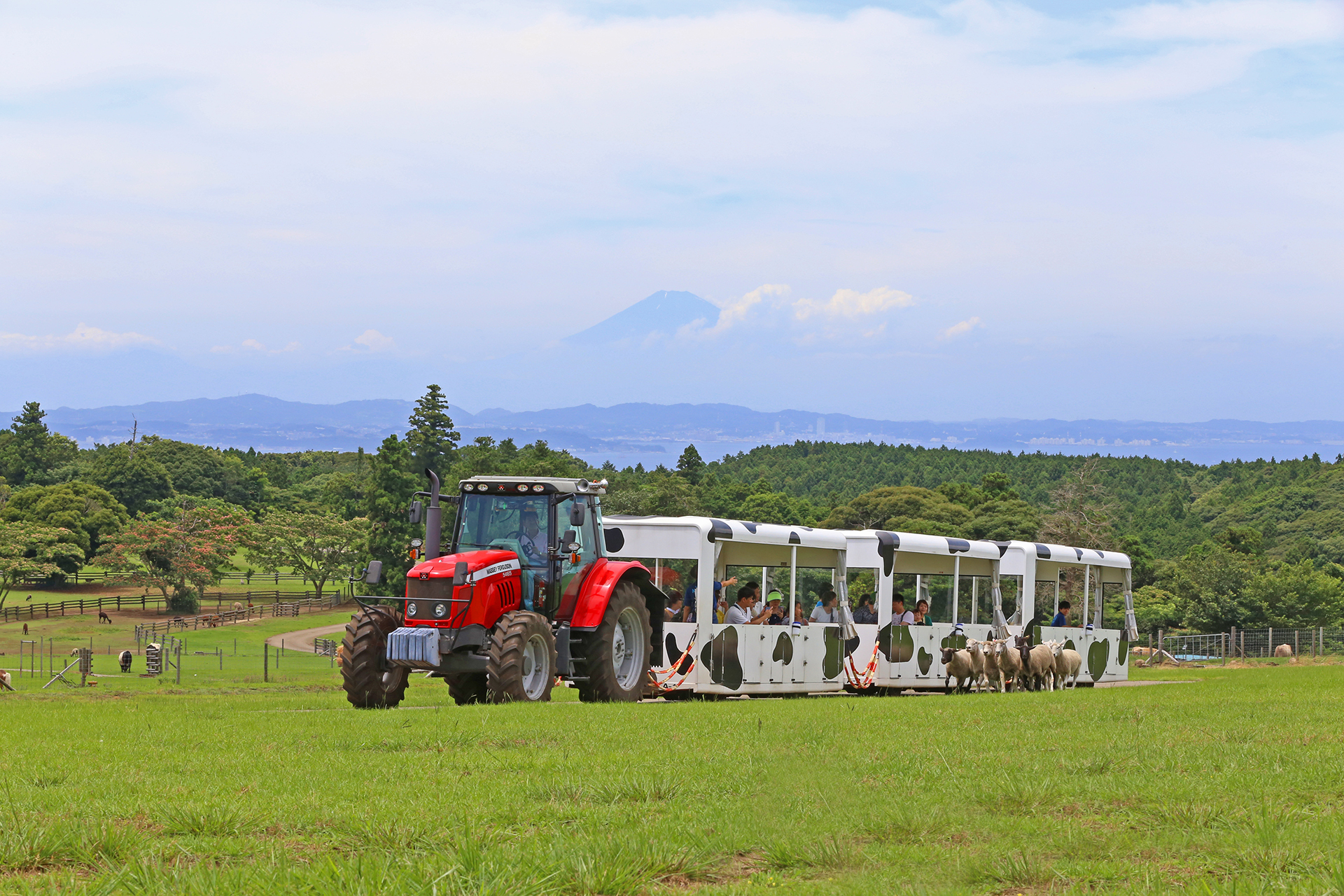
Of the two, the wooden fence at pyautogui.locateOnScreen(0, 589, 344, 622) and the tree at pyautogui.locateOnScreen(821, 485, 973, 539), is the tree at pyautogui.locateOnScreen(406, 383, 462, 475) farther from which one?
the tree at pyautogui.locateOnScreen(821, 485, 973, 539)

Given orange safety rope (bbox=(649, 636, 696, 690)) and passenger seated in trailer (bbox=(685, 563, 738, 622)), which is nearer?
orange safety rope (bbox=(649, 636, 696, 690))

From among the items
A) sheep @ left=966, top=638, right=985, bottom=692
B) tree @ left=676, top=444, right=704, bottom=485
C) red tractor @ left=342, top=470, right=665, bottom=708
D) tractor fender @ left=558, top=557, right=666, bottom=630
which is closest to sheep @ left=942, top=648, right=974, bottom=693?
sheep @ left=966, top=638, right=985, bottom=692

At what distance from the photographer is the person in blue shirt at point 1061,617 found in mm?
26250

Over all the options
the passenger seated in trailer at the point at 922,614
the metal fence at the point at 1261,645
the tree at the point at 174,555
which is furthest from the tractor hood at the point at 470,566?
the tree at the point at 174,555

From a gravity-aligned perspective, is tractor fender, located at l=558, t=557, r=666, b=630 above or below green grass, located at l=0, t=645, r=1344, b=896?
above

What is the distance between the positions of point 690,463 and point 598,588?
95.2m

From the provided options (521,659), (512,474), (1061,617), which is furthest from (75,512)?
(521,659)

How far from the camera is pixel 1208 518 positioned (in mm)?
108938

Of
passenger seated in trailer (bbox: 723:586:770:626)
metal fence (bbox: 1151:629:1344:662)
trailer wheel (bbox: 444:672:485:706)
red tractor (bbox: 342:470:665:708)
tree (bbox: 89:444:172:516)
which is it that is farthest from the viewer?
tree (bbox: 89:444:172:516)

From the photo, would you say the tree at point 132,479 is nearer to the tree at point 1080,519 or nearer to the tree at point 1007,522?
the tree at point 1007,522

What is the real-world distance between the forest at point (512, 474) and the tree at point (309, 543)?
118 mm

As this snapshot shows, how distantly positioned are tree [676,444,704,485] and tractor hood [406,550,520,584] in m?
92.8

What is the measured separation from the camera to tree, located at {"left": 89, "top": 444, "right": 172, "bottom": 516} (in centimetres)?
9794

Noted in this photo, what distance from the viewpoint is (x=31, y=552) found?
7919 centimetres
